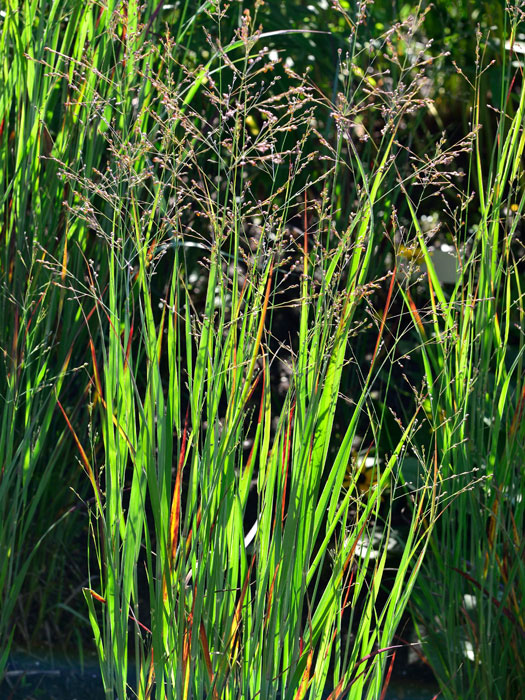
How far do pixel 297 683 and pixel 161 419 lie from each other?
28 centimetres

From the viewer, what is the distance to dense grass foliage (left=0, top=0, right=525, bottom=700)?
74 centimetres

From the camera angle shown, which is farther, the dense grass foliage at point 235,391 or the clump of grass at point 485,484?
the clump of grass at point 485,484

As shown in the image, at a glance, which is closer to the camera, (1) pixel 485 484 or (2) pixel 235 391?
(2) pixel 235 391

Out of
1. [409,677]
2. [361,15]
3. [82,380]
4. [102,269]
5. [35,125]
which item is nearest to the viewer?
[361,15]

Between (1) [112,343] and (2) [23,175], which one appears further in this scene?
(2) [23,175]

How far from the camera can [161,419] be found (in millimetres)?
745

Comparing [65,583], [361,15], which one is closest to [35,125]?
[361,15]

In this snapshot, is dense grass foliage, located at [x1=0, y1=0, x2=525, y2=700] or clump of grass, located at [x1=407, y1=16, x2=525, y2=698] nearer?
dense grass foliage, located at [x1=0, y1=0, x2=525, y2=700]

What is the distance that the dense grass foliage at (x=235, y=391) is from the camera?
74cm

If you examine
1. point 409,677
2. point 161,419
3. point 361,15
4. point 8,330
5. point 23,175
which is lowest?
point 409,677

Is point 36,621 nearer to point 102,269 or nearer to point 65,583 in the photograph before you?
point 65,583

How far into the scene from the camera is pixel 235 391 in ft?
2.54

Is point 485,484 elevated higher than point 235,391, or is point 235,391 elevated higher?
point 235,391

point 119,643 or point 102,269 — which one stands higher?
→ point 102,269
